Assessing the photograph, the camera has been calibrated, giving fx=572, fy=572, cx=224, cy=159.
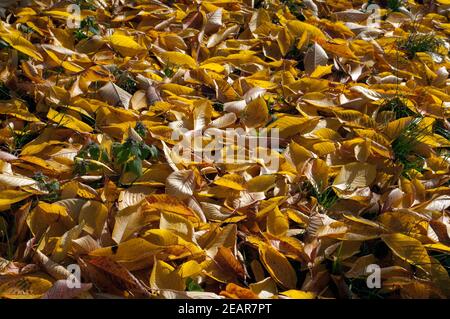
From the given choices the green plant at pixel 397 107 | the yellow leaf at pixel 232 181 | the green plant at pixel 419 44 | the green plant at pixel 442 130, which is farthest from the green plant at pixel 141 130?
the green plant at pixel 419 44

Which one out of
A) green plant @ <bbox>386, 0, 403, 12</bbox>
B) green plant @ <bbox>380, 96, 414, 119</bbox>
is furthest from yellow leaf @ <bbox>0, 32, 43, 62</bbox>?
green plant @ <bbox>386, 0, 403, 12</bbox>

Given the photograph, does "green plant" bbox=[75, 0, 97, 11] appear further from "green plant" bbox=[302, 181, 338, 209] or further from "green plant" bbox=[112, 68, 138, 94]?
"green plant" bbox=[302, 181, 338, 209]

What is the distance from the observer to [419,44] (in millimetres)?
2574

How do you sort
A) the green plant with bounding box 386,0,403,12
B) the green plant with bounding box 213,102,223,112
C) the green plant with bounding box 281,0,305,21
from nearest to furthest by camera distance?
the green plant with bounding box 213,102,223,112
the green plant with bounding box 281,0,305,21
the green plant with bounding box 386,0,403,12

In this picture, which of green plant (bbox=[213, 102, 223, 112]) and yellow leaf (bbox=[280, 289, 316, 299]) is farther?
green plant (bbox=[213, 102, 223, 112])

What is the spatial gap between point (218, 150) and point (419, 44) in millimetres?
1254

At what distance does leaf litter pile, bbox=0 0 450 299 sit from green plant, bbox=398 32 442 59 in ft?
Result: 0.03

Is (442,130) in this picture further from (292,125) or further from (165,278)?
(165,278)

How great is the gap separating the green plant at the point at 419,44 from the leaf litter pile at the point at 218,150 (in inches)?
0.4

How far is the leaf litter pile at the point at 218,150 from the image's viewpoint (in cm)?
149

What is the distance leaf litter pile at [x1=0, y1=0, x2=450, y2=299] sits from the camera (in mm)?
1490

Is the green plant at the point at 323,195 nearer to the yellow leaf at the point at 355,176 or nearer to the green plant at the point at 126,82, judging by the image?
the yellow leaf at the point at 355,176
